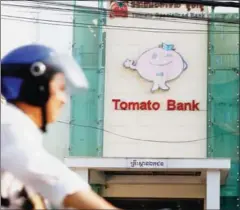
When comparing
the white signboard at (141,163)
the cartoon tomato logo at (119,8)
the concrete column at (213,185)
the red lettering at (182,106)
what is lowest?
the concrete column at (213,185)

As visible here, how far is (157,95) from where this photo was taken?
14.9m

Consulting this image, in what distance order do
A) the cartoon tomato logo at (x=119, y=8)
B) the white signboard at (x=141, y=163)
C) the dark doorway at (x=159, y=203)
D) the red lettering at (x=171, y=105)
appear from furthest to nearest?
the dark doorway at (x=159, y=203)
the red lettering at (x=171, y=105)
the cartoon tomato logo at (x=119, y=8)
the white signboard at (x=141, y=163)

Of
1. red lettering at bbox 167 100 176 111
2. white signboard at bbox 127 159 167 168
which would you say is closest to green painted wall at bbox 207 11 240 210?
red lettering at bbox 167 100 176 111

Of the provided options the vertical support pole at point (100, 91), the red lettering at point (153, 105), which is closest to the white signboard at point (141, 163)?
the vertical support pole at point (100, 91)

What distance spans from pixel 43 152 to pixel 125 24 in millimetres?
11647

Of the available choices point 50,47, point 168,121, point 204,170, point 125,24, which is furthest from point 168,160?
point 50,47

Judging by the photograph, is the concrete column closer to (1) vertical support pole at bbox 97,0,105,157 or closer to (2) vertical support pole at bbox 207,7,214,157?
(2) vertical support pole at bbox 207,7,214,157

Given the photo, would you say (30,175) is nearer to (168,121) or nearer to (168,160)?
(168,160)

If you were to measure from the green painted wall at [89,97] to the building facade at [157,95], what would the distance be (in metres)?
0.02

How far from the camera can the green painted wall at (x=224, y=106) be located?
1477cm

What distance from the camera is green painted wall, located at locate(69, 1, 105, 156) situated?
14625 mm

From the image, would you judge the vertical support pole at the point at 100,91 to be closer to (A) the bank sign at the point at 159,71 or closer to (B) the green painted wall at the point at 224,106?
(A) the bank sign at the point at 159,71

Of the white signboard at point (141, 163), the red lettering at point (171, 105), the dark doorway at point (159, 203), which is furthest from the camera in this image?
the dark doorway at point (159, 203)

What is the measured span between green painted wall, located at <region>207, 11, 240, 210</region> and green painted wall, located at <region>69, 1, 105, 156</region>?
207 cm
